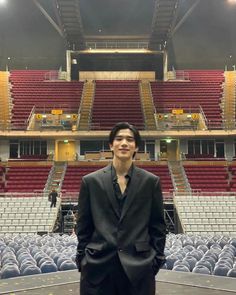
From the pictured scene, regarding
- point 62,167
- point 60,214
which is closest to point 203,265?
point 60,214

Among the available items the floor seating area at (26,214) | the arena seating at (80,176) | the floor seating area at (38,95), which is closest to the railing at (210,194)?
the arena seating at (80,176)

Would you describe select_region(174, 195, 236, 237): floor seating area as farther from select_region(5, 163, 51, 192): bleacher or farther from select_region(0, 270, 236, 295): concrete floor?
select_region(0, 270, 236, 295): concrete floor

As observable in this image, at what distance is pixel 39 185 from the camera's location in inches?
999

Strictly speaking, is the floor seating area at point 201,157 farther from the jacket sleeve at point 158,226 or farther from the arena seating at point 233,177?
the jacket sleeve at point 158,226

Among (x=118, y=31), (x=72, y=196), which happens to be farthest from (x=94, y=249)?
(x=118, y=31)

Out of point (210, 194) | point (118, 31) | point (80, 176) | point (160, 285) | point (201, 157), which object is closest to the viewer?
point (160, 285)

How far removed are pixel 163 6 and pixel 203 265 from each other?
2453 centimetres

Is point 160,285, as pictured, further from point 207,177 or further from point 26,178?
point 26,178

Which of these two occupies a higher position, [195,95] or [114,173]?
[195,95]

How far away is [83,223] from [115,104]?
30.2 metres

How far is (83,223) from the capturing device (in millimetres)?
3025

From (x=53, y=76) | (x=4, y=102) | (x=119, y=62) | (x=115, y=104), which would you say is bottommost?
(x=115, y=104)

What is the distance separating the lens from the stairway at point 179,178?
23828mm

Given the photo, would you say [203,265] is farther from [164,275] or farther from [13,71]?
[13,71]
